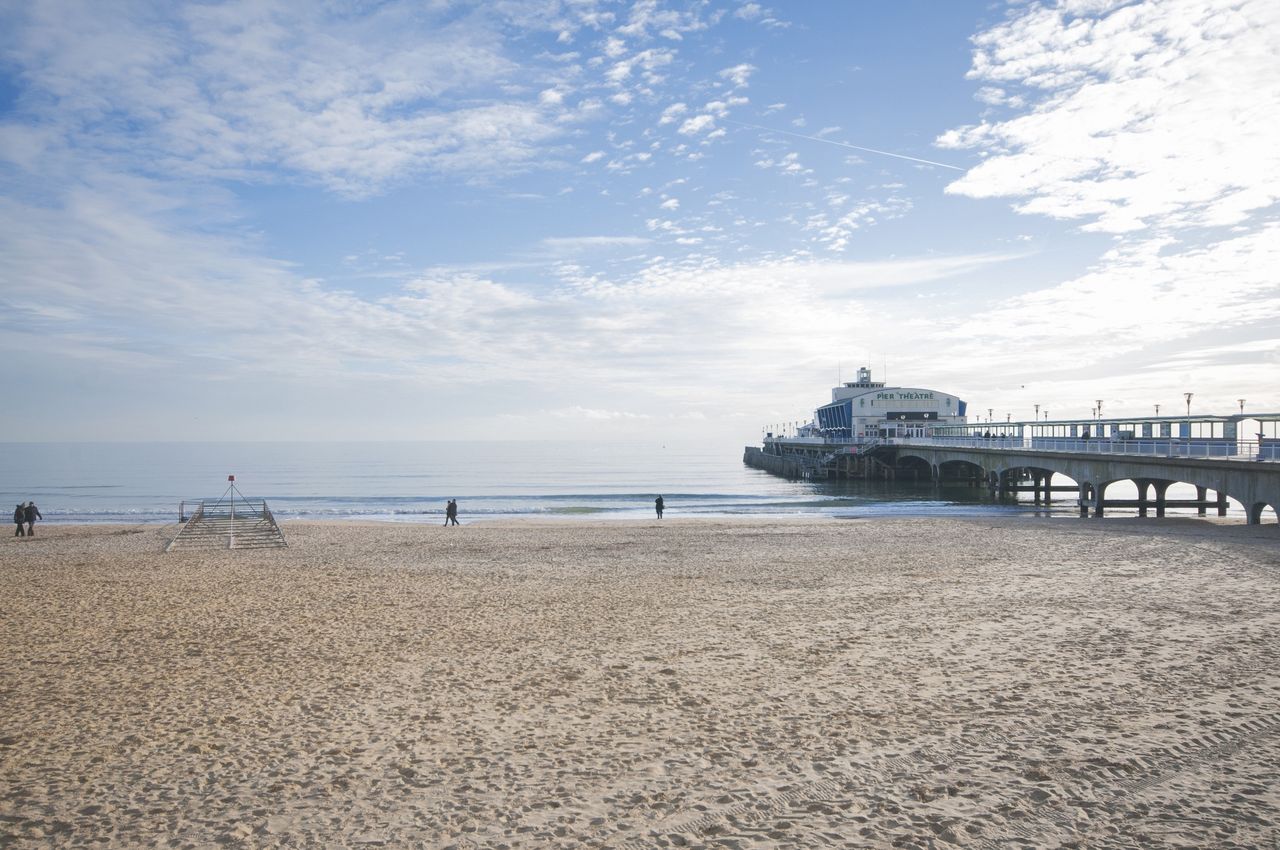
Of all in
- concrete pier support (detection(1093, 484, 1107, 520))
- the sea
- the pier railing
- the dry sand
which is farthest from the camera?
the sea

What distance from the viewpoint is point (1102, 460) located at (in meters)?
36.0

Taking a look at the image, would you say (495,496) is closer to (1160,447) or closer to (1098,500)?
(1098,500)

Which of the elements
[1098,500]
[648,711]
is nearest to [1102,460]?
[1098,500]

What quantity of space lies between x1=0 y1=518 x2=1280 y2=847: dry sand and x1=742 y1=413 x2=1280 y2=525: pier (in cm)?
1229

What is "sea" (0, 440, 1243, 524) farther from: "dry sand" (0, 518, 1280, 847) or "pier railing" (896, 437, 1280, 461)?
"dry sand" (0, 518, 1280, 847)

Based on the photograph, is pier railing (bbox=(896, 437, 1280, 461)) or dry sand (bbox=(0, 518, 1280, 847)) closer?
dry sand (bbox=(0, 518, 1280, 847))

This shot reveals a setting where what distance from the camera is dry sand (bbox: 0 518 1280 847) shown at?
6.15 m

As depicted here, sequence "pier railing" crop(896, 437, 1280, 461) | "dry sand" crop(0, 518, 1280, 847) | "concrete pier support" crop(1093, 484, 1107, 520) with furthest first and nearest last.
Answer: "concrete pier support" crop(1093, 484, 1107, 520)
"pier railing" crop(896, 437, 1280, 461)
"dry sand" crop(0, 518, 1280, 847)

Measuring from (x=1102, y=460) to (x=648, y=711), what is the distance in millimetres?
34508

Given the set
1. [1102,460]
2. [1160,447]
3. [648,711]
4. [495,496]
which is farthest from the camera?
[495,496]

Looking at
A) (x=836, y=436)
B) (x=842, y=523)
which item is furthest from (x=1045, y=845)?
(x=836, y=436)

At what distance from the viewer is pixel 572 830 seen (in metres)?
6.00

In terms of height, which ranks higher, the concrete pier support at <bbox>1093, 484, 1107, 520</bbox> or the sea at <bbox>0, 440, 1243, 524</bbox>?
the concrete pier support at <bbox>1093, 484, 1107, 520</bbox>

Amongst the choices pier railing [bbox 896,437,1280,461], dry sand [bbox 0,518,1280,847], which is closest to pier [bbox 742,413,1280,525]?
pier railing [bbox 896,437,1280,461]
